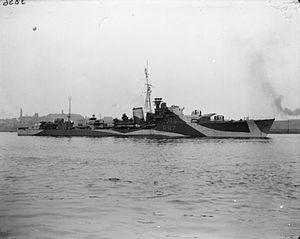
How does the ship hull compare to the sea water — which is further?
the ship hull

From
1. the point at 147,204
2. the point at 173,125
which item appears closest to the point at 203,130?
the point at 173,125

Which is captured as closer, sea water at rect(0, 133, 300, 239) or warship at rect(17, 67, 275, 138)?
sea water at rect(0, 133, 300, 239)

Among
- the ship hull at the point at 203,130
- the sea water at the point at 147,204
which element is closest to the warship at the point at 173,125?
the ship hull at the point at 203,130

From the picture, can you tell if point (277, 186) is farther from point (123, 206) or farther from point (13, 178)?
point (13, 178)

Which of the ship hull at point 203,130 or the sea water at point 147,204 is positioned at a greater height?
the ship hull at point 203,130

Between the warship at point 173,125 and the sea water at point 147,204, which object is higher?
the warship at point 173,125

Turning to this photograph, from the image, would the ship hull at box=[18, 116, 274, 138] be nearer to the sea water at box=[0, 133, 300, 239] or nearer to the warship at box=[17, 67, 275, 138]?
the warship at box=[17, 67, 275, 138]

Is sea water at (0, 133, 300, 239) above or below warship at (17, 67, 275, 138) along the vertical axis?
below

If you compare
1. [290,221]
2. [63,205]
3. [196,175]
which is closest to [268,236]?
[290,221]

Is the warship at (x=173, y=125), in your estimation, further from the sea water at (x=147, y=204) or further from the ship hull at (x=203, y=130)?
the sea water at (x=147, y=204)

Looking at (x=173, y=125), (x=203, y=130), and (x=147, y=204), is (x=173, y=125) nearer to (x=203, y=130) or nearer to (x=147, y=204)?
(x=203, y=130)

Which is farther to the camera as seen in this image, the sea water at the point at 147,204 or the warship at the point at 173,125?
the warship at the point at 173,125

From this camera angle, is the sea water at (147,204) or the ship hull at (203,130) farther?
the ship hull at (203,130)

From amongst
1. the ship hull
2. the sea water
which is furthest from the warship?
Result: the sea water
